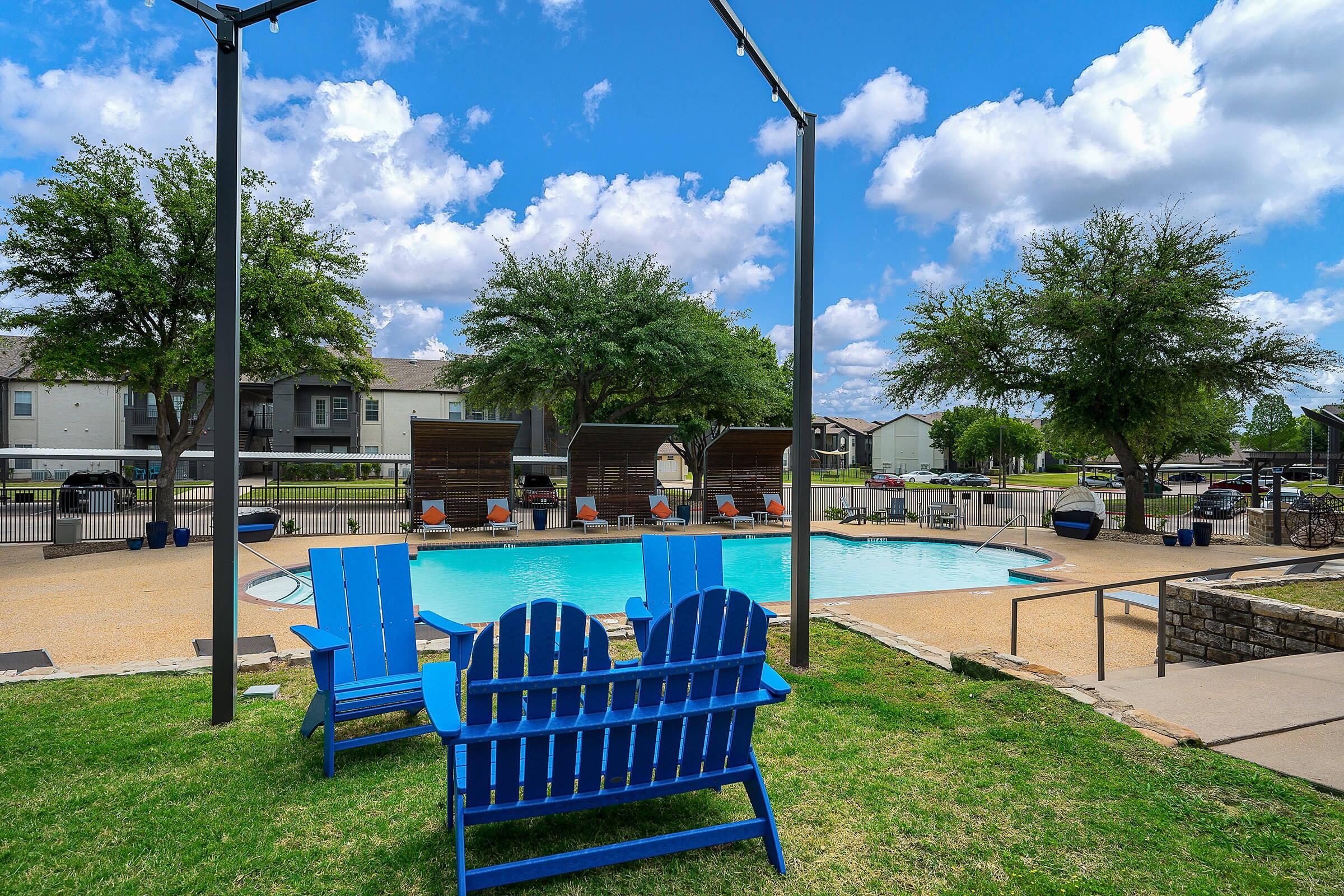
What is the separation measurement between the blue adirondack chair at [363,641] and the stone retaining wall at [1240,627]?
670 cm

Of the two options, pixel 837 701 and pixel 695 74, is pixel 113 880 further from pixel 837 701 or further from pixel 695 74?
pixel 695 74

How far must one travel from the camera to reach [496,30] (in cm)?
1293

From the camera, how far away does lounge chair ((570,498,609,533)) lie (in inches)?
738

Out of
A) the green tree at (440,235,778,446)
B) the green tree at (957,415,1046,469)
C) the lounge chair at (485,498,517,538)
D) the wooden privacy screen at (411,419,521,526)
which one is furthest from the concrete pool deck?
the green tree at (957,415,1046,469)

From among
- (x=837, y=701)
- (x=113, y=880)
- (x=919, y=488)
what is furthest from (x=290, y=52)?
(x=919, y=488)

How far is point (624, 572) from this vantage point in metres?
14.3

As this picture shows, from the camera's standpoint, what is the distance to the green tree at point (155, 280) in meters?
13.7

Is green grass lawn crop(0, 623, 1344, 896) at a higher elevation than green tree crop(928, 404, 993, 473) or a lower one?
lower

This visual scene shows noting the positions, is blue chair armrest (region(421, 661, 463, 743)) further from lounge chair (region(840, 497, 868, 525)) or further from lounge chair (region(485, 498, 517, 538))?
lounge chair (region(840, 497, 868, 525))

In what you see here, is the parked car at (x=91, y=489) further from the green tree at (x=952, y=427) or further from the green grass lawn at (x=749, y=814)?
the green tree at (x=952, y=427)

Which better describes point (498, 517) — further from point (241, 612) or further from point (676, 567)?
point (676, 567)

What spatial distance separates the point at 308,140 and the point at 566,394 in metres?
21.2

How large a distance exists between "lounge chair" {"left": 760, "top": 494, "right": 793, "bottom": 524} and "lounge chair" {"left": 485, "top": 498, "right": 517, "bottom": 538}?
7.39 m

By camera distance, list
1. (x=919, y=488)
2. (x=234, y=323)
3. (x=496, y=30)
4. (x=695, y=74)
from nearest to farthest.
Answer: (x=234, y=323) → (x=695, y=74) → (x=496, y=30) → (x=919, y=488)
